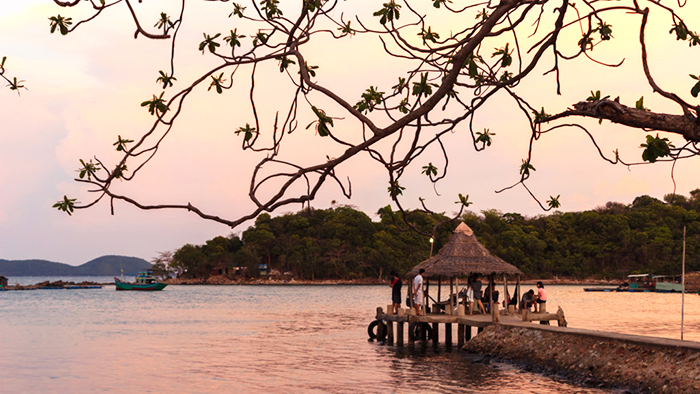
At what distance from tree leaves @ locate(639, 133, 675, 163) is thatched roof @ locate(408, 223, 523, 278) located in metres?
20.7

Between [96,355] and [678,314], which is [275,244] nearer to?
[678,314]

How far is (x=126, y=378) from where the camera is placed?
24750mm

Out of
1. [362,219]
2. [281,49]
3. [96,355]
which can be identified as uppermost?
[362,219]

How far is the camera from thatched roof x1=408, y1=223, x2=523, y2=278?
26.2 metres

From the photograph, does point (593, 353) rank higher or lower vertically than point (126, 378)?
higher

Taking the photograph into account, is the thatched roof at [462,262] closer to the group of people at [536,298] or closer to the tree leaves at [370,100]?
the group of people at [536,298]

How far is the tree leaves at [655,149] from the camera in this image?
511 cm

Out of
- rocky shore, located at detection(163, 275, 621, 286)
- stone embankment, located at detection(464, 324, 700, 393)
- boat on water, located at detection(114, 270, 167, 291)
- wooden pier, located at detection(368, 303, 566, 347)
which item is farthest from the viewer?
rocky shore, located at detection(163, 275, 621, 286)

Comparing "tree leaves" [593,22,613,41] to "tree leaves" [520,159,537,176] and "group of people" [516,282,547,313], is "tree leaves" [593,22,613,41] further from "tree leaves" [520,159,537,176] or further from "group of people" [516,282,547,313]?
"group of people" [516,282,547,313]

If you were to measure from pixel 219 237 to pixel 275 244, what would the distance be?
13.2 meters

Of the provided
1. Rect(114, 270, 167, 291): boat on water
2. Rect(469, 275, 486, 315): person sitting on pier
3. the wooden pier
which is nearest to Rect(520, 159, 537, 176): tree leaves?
the wooden pier

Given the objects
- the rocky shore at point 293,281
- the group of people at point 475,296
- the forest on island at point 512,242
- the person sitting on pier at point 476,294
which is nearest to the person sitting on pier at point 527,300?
the group of people at point 475,296

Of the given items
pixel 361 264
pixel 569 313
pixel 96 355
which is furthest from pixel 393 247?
pixel 96 355

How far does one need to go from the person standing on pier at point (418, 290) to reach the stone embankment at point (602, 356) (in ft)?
9.06
